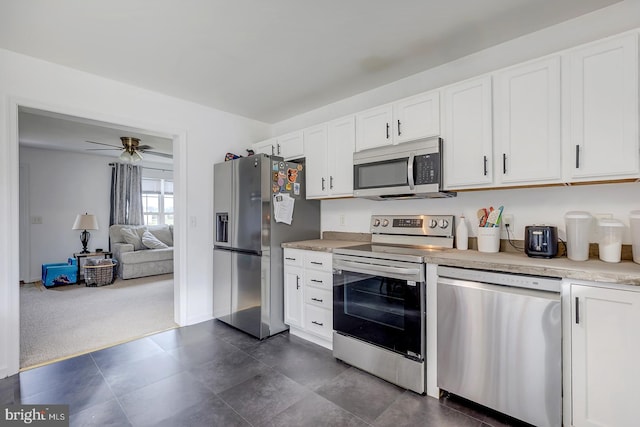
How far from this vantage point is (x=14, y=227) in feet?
7.59

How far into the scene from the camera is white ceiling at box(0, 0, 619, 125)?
1.85 meters

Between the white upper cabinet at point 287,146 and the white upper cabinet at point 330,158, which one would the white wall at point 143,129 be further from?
the white upper cabinet at point 330,158

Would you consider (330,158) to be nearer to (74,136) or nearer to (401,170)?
(401,170)

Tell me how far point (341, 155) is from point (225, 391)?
2.15 metres

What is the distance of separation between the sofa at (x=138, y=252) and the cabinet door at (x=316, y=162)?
4.08m

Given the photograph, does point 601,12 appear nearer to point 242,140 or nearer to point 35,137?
point 242,140

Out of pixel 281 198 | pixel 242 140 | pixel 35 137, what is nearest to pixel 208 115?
pixel 242 140

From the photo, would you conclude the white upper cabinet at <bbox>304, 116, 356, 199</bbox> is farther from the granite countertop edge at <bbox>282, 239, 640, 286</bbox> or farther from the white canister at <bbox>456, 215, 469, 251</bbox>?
the granite countertop edge at <bbox>282, 239, 640, 286</bbox>

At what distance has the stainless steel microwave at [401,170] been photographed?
7.32 feet

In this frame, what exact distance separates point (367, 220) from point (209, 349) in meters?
1.94

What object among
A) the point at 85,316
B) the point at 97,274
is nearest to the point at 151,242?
the point at 97,274

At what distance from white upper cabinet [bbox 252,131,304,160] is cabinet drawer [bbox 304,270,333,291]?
128cm

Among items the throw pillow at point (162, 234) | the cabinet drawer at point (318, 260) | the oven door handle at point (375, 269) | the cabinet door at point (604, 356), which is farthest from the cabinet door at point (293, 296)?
the throw pillow at point (162, 234)

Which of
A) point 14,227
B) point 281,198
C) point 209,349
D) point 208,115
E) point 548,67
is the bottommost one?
point 209,349
